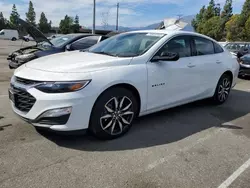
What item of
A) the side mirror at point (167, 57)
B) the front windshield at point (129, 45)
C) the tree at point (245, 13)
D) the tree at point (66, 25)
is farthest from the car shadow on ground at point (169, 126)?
the tree at point (66, 25)

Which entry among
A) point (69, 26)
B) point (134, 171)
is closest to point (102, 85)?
point (134, 171)

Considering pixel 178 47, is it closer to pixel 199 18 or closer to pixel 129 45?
pixel 129 45

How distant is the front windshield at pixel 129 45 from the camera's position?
4.23m

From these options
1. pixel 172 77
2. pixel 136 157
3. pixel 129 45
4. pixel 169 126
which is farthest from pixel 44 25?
pixel 136 157

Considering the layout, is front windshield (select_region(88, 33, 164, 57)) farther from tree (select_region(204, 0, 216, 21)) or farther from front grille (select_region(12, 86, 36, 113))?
tree (select_region(204, 0, 216, 21))

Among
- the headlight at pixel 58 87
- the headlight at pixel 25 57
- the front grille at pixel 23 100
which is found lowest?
the front grille at pixel 23 100

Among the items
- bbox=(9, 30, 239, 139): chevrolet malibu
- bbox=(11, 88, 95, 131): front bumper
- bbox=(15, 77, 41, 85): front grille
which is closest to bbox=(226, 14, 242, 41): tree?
bbox=(9, 30, 239, 139): chevrolet malibu

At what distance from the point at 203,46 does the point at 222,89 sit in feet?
3.90

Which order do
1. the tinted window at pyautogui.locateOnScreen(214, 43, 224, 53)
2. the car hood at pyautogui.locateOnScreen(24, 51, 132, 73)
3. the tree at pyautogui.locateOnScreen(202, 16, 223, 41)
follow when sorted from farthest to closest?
1. the tree at pyautogui.locateOnScreen(202, 16, 223, 41)
2. the tinted window at pyautogui.locateOnScreen(214, 43, 224, 53)
3. the car hood at pyautogui.locateOnScreen(24, 51, 132, 73)

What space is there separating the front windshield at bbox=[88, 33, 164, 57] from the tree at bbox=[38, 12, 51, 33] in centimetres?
7978

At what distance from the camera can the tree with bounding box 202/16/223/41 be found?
4662 cm

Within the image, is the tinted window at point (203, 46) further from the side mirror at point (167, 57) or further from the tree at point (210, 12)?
the tree at point (210, 12)

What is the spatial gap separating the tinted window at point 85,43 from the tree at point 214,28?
4288cm

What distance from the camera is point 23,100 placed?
3.47 m
